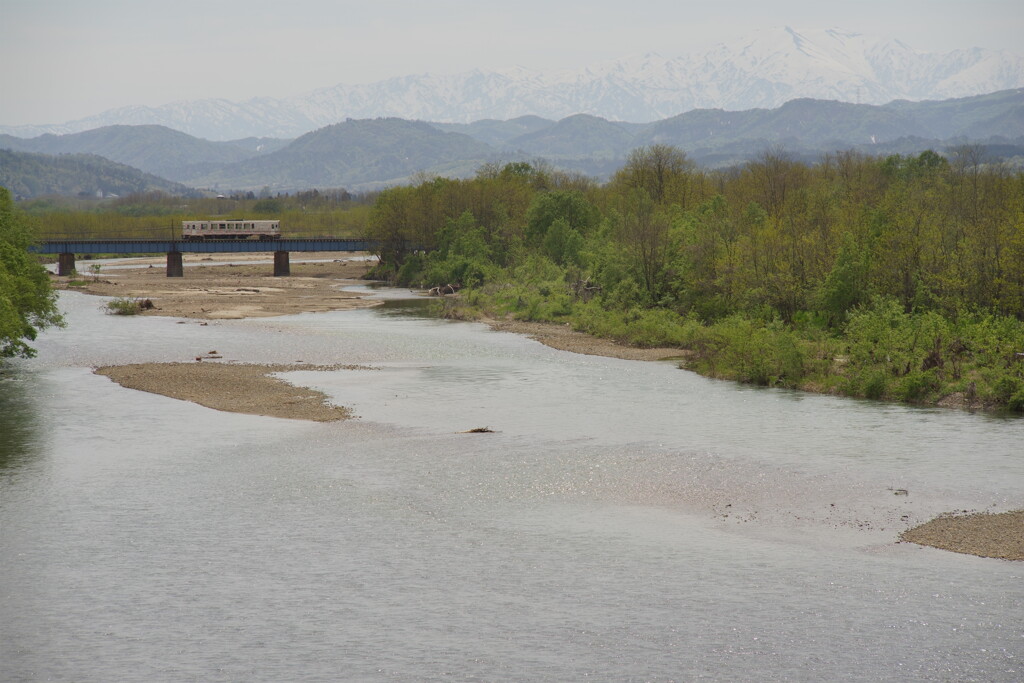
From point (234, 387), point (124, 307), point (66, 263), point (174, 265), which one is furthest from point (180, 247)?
point (234, 387)

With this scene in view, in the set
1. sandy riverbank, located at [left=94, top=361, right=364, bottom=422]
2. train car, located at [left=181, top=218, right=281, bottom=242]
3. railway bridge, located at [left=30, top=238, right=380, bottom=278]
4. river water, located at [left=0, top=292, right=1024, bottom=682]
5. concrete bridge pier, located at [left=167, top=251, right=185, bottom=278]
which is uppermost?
train car, located at [left=181, top=218, right=281, bottom=242]

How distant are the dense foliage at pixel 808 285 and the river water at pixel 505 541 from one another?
4.18 m

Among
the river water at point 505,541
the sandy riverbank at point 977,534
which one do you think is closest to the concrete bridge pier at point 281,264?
the river water at point 505,541

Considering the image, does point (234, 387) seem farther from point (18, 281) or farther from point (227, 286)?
point (227, 286)

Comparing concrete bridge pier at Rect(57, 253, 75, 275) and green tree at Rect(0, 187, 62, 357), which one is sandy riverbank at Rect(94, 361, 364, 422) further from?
concrete bridge pier at Rect(57, 253, 75, 275)

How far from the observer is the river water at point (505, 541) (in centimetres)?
2266

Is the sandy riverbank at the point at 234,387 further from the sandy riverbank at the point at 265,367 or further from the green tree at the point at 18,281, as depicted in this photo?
the green tree at the point at 18,281

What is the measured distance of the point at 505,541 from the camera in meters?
30.1

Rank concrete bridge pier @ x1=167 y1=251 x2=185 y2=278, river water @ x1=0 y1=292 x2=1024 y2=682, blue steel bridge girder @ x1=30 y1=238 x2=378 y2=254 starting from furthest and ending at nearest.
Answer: concrete bridge pier @ x1=167 y1=251 x2=185 y2=278 < blue steel bridge girder @ x1=30 y1=238 x2=378 y2=254 < river water @ x1=0 y1=292 x2=1024 y2=682

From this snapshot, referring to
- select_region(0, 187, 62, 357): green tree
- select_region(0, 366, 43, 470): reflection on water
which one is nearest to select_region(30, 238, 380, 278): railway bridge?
select_region(0, 187, 62, 357): green tree

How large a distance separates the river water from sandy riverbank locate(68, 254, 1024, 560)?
1.40 meters

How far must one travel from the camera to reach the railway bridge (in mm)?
154250

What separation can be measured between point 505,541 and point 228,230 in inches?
6169

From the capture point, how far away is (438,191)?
13850 cm
